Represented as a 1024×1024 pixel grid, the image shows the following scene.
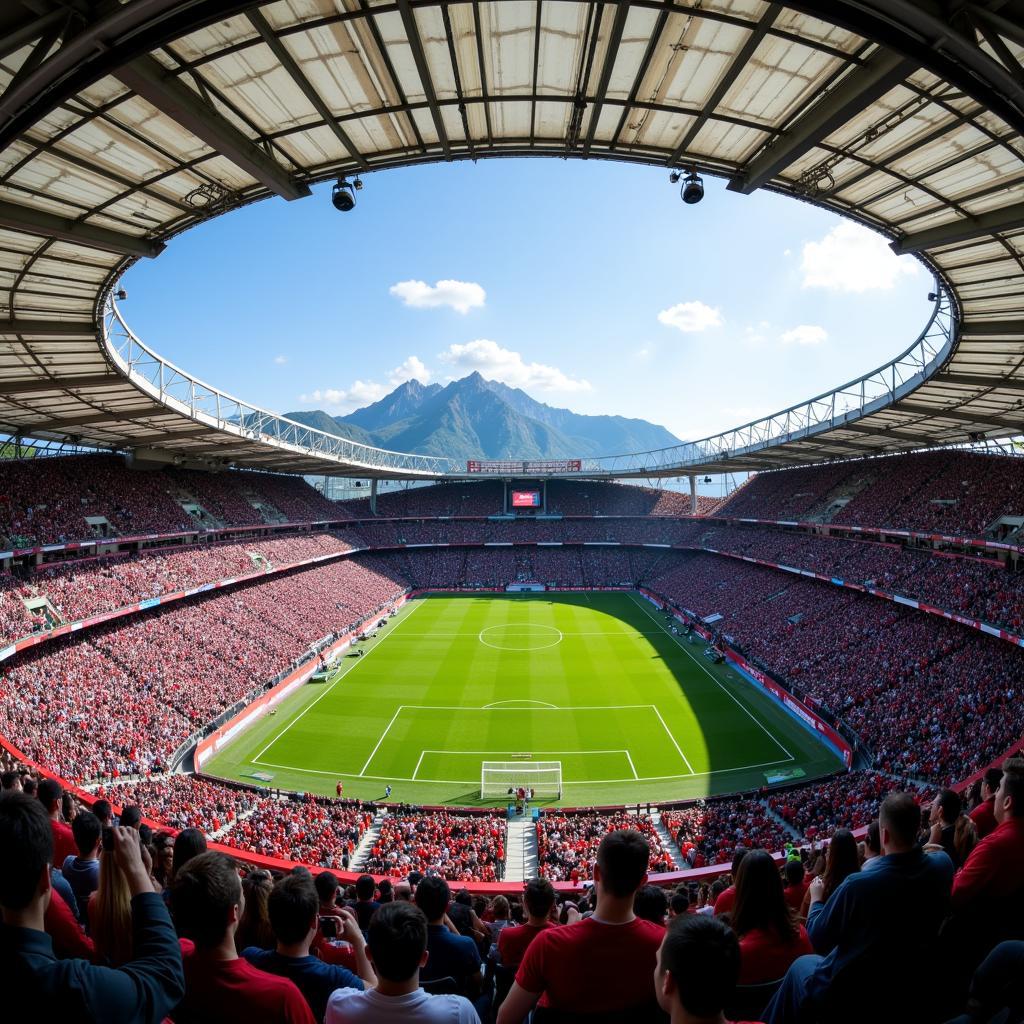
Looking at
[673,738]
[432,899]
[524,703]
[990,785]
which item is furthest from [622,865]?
[524,703]

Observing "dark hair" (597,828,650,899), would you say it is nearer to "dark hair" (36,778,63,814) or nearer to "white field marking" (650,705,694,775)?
"dark hair" (36,778,63,814)

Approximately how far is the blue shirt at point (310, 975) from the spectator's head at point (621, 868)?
1.57 metres

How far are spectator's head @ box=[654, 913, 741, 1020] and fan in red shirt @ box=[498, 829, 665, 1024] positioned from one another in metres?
0.59

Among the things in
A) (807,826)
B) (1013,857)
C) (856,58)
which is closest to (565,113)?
(856,58)

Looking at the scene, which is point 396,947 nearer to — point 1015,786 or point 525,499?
point 1015,786

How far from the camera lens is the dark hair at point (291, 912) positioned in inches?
129

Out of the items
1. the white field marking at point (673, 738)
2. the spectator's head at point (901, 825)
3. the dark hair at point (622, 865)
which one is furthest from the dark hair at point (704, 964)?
the white field marking at point (673, 738)

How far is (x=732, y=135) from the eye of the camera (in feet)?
30.7

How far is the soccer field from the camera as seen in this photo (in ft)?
77.4

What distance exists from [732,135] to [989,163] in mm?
4324

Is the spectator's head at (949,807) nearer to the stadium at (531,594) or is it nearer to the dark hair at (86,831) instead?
the stadium at (531,594)

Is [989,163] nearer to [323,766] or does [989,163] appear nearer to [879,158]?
[879,158]

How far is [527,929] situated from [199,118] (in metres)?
10.4

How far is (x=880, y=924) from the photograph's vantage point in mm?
3312
